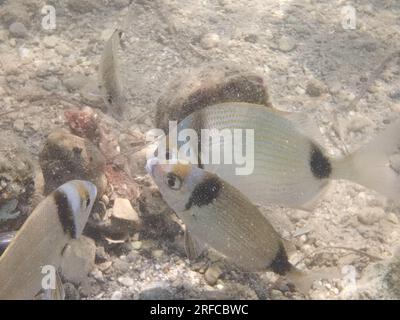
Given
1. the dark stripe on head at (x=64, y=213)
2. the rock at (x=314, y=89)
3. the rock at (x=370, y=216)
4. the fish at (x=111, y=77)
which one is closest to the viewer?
the dark stripe on head at (x=64, y=213)

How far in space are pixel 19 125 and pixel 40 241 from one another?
199 centimetres

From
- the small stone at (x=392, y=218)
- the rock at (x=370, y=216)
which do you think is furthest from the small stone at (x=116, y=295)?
the small stone at (x=392, y=218)

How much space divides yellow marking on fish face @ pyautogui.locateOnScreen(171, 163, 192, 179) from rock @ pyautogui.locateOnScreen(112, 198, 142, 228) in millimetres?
996

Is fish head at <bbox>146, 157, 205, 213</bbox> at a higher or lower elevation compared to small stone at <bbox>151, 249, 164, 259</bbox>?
higher

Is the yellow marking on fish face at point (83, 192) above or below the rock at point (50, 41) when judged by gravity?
above

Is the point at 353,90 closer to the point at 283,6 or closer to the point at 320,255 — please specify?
the point at 283,6

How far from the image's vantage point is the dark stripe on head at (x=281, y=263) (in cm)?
205

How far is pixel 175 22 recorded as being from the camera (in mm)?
5254

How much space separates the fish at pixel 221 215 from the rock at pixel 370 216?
1.47 metres

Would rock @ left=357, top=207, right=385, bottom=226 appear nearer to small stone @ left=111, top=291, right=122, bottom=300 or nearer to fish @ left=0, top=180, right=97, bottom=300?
small stone @ left=111, top=291, right=122, bottom=300

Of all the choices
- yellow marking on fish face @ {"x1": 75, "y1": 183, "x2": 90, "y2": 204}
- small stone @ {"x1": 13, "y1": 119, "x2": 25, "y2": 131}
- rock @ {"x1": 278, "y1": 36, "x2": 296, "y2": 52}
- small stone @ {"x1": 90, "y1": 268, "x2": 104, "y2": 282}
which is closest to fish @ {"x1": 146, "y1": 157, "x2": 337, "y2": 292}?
yellow marking on fish face @ {"x1": 75, "y1": 183, "x2": 90, "y2": 204}

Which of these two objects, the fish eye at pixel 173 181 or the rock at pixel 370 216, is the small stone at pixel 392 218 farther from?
the fish eye at pixel 173 181

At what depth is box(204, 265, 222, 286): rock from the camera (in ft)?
8.82
